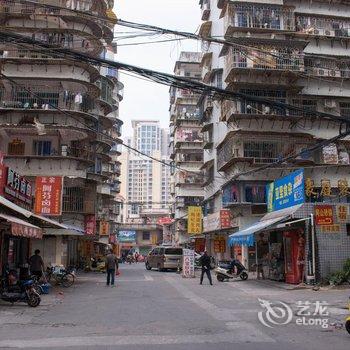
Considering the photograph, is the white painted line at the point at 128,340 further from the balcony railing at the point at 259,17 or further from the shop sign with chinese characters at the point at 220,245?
the shop sign with chinese characters at the point at 220,245

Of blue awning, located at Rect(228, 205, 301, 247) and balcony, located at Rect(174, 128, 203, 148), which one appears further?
balcony, located at Rect(174, 128, 203, 148)

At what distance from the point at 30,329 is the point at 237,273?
17.7m

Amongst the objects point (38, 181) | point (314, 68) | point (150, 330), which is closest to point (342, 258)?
point (150, 330)

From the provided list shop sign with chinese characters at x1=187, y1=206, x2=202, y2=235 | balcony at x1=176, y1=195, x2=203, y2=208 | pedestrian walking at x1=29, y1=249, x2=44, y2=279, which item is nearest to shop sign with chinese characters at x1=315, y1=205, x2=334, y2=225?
pedestrian walking at x1=29, y1=249, x2=44, y2=279

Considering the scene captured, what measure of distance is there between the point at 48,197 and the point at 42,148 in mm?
7604

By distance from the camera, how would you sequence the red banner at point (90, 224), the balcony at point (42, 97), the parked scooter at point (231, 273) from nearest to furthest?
the parked scooter at point (231, 273)
the balcony at point (42, 97)
the red banner at point (90, 224)

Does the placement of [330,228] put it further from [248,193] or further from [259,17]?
[259,17]

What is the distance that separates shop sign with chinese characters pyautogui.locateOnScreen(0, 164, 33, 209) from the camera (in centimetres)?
1913

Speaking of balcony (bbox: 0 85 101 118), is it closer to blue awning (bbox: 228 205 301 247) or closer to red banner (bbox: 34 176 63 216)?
red banner (bbox: 34 176 63 216)

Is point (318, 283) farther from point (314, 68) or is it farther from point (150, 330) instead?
point (314, 68)

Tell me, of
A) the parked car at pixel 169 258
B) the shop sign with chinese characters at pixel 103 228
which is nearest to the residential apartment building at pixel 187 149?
the shop sign with chinese characters at pixel 103 228

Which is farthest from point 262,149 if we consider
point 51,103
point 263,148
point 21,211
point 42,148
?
point 21,211

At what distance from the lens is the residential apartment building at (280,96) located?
34.0 m

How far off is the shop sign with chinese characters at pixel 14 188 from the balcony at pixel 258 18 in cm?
1965
